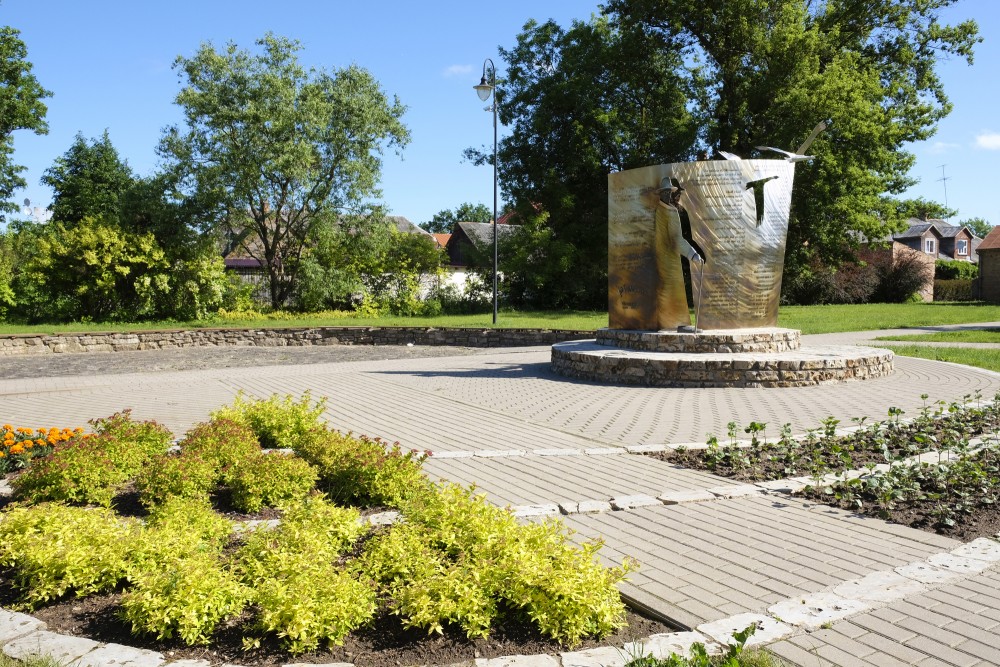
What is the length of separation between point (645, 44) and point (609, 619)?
32.3 metres

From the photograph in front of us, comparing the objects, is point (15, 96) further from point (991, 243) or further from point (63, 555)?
point (991, 243)

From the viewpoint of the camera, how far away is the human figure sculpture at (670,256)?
12.7 m

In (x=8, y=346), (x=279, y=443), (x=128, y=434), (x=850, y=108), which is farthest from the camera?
(x=850, y=108)

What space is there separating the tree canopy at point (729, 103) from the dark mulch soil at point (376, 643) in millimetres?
28241

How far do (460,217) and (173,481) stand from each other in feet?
306

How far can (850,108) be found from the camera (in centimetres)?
2769

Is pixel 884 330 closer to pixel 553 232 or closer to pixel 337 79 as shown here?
pixel 553 232

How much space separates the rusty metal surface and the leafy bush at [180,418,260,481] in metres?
8.68

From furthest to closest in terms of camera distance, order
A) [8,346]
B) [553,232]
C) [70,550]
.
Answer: [553,232] → [8,346] → [70,550]

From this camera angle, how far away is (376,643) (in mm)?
3346

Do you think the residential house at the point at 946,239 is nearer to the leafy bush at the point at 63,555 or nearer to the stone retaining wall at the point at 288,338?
the stone retaining wall at the point at 288,338

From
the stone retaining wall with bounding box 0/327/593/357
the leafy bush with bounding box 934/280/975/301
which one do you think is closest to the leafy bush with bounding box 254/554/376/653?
the stone retaining wall with bounding box 0/327/593/357

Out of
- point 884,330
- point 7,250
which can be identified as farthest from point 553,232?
point 7,250

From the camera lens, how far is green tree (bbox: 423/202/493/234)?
95.6m
